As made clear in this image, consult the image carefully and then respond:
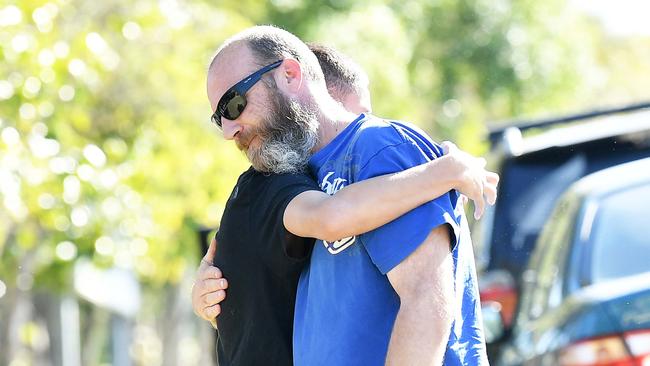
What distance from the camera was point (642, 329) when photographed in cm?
408

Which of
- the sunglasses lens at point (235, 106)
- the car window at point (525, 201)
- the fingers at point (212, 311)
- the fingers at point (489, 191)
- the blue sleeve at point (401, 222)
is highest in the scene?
the sunglasses lens at point (235, 106)

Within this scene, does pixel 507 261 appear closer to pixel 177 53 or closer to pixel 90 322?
pixel 177 53

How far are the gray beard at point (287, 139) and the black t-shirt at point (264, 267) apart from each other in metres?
0.03

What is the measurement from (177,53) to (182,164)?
1384 mm

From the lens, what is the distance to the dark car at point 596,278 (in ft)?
13.5

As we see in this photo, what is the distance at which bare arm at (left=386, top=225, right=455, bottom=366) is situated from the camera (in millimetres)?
2746

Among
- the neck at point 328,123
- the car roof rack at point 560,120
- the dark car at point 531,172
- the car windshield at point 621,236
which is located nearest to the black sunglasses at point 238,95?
the neck at point 328,123

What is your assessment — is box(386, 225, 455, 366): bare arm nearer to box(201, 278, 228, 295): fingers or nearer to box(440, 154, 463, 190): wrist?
box(440, 154, 463, 190): wrist

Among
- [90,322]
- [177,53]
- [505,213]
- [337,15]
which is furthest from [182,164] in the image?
[90,322]

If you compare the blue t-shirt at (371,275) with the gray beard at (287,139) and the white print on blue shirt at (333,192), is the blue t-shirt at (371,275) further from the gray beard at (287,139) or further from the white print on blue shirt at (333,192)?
the gray beard at (287,139)

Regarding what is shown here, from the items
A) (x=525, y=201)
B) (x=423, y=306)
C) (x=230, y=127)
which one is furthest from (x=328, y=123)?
(x=525, y=201)

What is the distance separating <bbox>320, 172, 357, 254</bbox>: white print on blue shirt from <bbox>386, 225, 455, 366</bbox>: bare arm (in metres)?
0.14

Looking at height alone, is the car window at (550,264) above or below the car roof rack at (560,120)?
below

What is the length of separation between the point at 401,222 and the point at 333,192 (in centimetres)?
19
